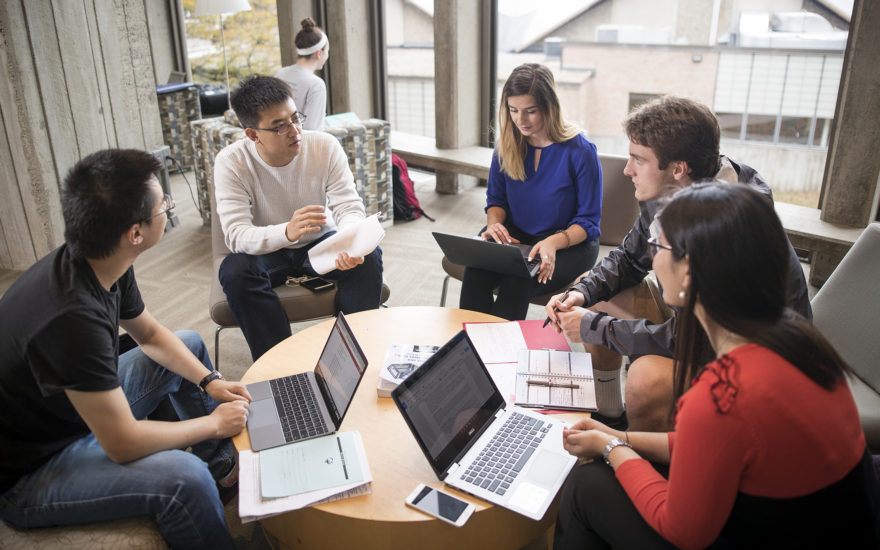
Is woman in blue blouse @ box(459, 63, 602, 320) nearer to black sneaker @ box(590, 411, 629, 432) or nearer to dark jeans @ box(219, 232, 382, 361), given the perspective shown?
dark jeans @ box(219, 232, 382, 361)

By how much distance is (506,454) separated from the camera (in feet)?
5.25

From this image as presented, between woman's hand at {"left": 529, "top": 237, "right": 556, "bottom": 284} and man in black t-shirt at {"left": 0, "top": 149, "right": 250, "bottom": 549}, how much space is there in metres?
1.39

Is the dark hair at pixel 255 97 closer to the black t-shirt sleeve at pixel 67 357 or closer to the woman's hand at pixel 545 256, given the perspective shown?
the woman's hand at pixel 545 256

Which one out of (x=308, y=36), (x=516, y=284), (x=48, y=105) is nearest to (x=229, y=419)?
(x=516, y=284)

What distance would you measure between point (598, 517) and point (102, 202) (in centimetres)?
133

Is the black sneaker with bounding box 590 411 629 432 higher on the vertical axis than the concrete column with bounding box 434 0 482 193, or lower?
lower

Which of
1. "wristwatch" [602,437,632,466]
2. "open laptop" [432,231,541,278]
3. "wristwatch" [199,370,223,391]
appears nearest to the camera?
"wristwatch" [602,437,632,466]

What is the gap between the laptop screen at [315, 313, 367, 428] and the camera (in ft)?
5.66

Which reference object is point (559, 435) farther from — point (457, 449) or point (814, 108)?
point (814, 108)

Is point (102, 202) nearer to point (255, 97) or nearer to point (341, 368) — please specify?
point (341, 368)

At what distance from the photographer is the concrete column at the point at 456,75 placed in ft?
15.9

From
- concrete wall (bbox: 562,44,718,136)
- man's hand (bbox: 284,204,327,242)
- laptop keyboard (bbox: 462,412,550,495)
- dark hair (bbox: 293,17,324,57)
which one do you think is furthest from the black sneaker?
dark hair (bbox: 293,17,324,57)

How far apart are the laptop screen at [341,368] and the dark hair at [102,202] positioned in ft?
1.87

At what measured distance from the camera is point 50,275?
1.50 meters
